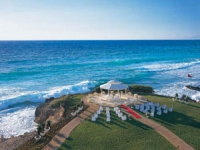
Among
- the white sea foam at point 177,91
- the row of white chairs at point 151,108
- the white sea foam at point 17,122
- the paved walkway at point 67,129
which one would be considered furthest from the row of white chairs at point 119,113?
the white sea foam at point 177,91

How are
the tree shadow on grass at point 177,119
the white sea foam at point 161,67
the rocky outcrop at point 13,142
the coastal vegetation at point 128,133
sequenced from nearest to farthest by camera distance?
the coastal vegetation at point 128,133 < the rocky outcrop at point 13,142 < the tree shadow on grass at point 177,119 < the white sea foam at point 161,67

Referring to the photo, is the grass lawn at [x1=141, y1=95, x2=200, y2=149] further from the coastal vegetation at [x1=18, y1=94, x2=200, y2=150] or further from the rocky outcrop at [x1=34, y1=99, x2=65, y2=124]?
the rocky outcrop at [x1=34, y1=99, x2=65, y2=124]

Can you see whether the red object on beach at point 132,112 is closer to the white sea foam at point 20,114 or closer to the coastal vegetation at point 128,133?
the coastal vegetation at point 128,133

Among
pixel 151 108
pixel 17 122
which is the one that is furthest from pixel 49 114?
pixel 151 108

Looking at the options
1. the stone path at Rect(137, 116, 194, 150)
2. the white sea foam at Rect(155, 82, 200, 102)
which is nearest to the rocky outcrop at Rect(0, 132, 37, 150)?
the stone path at Rect(137, 116, 194, 150)

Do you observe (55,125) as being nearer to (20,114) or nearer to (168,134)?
(168,134)

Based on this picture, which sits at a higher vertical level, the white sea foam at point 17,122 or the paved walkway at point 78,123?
the paved walkway at point 78,123
